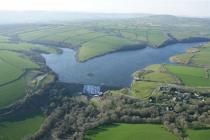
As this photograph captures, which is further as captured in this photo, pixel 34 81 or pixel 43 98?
pixel 34 81

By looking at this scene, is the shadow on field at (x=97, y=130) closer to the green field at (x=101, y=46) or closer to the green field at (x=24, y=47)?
the green field at (x=101, y=46)

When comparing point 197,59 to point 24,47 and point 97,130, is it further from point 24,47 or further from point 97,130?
point 97,130

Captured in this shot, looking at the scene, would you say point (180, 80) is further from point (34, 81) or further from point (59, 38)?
point (59, 38)

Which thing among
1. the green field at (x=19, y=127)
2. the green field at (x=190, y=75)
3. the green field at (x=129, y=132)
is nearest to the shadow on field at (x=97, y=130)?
the green field at (x=129, y=132)

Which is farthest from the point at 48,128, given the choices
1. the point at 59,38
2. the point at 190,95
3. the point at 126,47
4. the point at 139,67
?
the point at 59,38

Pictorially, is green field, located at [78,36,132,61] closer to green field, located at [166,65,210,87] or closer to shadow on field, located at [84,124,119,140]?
green field, located at [166,65,210,87]

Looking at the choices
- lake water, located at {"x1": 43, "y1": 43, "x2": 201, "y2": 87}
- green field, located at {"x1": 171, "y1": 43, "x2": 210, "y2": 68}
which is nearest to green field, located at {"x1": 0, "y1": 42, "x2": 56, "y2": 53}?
lake water, located at {"x1": 43, "y1": 43, "x2": 201, "y2": 87}
